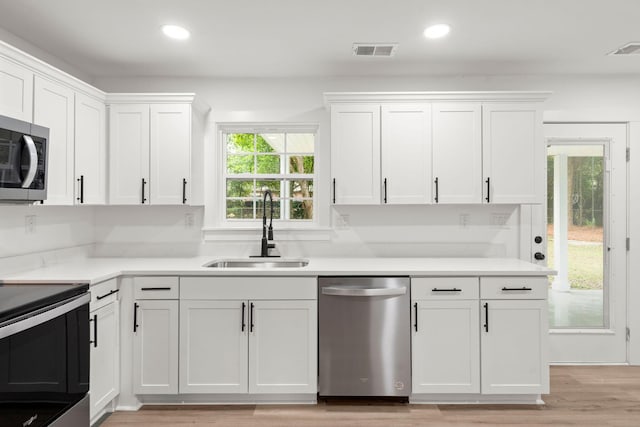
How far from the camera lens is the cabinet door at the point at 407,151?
3.26m

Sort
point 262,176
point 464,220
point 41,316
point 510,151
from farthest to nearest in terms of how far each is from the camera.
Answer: point 262,176 < point 464,220 < point 510,151 < point 41,316

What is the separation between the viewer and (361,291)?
110 inches

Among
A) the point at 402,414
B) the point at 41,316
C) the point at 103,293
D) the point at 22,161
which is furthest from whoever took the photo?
the point at 402,414

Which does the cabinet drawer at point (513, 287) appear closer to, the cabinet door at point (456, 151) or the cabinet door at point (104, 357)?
the cabinet door at point (456, 151)

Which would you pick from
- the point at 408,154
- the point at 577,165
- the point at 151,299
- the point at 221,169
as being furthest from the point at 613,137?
the point at 151,299

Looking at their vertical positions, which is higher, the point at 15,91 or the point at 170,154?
the point at 15,91

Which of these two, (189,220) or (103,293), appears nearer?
(103,293)

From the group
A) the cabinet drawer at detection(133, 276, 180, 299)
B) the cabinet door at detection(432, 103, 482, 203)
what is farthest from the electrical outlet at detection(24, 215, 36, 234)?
the cabinet door at detection(432, 103, 482, 203)

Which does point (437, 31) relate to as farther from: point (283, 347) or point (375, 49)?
point (283, 347)

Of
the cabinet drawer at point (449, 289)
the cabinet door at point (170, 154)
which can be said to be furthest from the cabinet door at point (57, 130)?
the cabinet drawer at point (449, 289)

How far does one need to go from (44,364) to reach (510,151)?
3129 millimetres

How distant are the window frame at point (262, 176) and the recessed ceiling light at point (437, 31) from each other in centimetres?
118

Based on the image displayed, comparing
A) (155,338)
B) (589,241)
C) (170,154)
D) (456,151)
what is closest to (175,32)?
(170,154)

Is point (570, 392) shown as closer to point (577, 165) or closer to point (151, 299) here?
point (577, 165)
